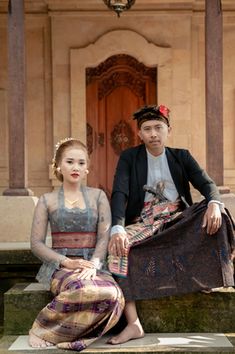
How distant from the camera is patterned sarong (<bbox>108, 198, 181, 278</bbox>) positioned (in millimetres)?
3883

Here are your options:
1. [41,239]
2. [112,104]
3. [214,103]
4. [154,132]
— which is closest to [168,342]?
[41,239]

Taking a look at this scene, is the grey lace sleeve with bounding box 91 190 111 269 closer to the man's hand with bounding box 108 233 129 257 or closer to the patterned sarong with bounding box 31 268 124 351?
the man's hand with bounding box 108 233 129 257

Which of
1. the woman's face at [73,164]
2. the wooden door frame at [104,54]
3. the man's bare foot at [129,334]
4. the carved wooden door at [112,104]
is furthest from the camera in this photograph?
the carved wooden door at [112,104]

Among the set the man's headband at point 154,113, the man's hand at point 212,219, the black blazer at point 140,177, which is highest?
the man's headband at point 154,113

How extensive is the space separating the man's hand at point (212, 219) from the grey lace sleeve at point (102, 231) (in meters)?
0.61

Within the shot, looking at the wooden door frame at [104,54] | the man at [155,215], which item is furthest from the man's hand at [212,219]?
the wooden door frame at [104,54]

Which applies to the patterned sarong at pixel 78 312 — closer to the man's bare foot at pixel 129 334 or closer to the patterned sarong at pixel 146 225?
the man's bare foot at pixel 129 334

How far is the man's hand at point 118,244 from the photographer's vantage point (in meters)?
3.83

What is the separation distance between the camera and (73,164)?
12.9 ft

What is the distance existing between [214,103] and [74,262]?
8.37ft

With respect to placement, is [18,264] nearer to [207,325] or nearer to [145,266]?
[145,266]

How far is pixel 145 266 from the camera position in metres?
3.97

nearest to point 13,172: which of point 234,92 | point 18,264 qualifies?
point 18,264

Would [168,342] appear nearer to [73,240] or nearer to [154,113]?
[73,240]
